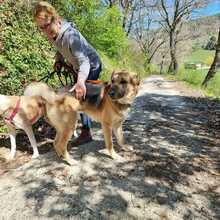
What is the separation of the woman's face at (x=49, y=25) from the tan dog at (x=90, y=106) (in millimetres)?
820

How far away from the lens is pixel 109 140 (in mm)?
5199

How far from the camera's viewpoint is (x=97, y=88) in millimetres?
5082

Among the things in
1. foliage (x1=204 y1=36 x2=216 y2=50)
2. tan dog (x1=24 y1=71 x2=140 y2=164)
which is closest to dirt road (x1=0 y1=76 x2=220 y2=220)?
tan dog (x1=24 y1=71 x2=140 y2=164)

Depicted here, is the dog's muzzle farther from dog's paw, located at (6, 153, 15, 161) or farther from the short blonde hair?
dog's paw, located at (6, 153, 15, 161)

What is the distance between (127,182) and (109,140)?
2.87 feet

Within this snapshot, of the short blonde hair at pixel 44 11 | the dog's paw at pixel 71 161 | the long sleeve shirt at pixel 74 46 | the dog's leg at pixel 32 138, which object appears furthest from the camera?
the dog's leg at pixel 32 138

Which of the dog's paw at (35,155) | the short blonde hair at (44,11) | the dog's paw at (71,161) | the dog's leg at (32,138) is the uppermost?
the short blonde hair at (44,11)

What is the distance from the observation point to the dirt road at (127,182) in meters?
3.91

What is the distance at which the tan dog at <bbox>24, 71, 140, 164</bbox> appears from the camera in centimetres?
495

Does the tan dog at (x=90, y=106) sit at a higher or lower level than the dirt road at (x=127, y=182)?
higher

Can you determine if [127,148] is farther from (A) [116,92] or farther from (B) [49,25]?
(B) [49,25]

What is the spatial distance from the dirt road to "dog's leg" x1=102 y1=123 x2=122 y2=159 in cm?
14

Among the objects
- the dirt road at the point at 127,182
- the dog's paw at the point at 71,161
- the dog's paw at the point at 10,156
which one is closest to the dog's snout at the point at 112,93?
the dirt road at the point at 127,182

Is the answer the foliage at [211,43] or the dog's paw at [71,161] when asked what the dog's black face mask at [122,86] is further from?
the foliage at [211,43]
